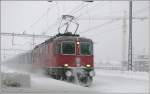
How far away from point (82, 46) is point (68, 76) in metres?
1.97

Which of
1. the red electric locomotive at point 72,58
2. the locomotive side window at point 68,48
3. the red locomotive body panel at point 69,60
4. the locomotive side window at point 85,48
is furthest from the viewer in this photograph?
the locomotive side window at point 85,48

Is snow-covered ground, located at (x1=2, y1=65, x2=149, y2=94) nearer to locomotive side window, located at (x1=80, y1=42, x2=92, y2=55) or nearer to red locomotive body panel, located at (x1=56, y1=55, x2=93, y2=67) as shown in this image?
red locomotive body panel, located at (x1=56, y1=55, x2=93, y2=67)

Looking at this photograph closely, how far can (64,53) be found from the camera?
2116 cm

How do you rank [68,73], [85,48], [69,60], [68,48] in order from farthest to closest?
[85,48], [68,48], [69,60], [68,73]

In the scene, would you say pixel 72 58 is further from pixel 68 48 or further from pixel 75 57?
pixel 68 48

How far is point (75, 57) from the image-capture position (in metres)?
21.1

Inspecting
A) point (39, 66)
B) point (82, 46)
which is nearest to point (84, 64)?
point (82, 46)

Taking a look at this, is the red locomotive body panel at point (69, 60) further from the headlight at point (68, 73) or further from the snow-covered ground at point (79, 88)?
the snow-covered ground at point (79, 88)

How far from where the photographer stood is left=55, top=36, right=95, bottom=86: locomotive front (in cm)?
2073

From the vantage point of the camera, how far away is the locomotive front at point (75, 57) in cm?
2073

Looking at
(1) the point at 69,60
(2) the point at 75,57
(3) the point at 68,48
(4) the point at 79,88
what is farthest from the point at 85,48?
(4) the point at 79,88

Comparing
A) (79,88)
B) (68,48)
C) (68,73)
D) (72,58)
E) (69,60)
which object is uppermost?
(68,48)

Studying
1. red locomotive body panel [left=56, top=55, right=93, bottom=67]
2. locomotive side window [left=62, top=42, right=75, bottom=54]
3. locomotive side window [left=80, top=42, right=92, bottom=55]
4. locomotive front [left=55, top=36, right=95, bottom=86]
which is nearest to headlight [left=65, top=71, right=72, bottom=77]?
locomotive front [left=55, top=36, right=95, bottom=86]

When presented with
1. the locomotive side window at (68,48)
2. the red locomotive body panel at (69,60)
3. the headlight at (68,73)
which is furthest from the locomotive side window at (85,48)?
the headlight at (68,73)
